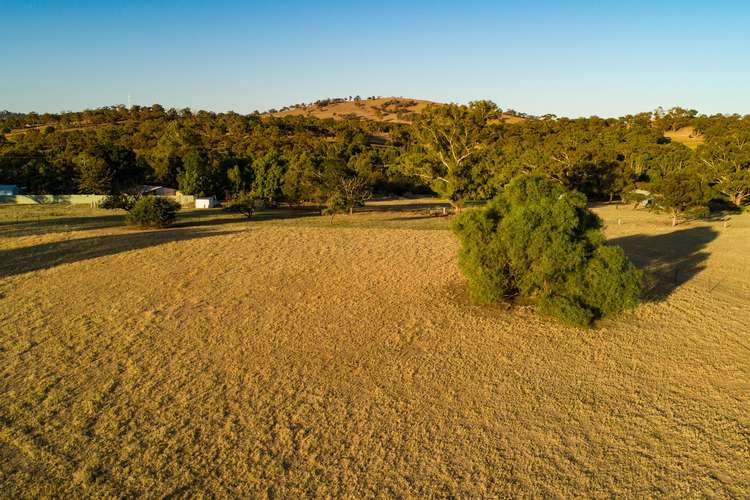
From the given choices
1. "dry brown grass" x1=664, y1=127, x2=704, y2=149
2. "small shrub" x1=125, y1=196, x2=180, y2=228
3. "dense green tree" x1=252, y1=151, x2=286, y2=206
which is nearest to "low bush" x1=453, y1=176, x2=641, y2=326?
"small shrub" x1=125, y1=196, x2=180, y2=228

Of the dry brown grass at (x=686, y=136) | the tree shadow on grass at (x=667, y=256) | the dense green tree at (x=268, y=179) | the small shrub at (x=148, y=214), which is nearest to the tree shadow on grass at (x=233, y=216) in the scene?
the small shrub at (x=148, y=214)

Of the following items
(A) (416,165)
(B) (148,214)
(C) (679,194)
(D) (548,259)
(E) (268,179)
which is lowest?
(D) (548,259)

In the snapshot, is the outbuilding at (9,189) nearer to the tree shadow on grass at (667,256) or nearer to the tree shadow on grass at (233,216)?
the tree shadow on grass at (233,216)

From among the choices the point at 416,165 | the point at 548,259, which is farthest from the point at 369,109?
the point at 548,259

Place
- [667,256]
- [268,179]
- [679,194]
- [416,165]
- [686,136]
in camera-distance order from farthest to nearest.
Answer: [686,136] → [268,179] → [416,165] → [679,194] → [667,256]

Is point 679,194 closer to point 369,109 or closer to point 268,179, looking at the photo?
point 268,179

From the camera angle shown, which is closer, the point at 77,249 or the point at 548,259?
the point at 548,259

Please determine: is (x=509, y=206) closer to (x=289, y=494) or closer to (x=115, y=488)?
(x=289, y=494)
